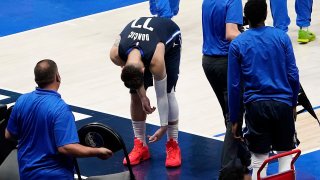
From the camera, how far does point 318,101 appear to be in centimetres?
1111

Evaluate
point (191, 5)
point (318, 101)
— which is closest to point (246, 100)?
point (318, 101)

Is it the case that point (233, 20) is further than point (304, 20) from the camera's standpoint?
No

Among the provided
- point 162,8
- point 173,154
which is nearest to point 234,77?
point 173,154

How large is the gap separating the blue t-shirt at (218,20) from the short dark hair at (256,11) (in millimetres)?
1044

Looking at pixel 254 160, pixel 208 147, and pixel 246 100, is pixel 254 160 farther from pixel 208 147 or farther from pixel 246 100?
pixel 208 147

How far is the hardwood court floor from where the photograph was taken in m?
11.0

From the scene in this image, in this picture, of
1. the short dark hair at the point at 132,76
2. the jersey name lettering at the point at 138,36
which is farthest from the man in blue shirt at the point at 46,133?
the jersey name lettering at the point at 138,36

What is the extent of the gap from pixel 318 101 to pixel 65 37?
5.57 meters

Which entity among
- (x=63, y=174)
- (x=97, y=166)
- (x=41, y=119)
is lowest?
Result: (x=97, y=166)

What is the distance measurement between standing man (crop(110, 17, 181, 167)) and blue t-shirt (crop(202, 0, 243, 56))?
1.11 feet

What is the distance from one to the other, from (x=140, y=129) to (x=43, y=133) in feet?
8.40

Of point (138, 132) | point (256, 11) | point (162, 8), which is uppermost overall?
point (256, 11)

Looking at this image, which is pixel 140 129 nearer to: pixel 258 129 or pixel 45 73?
pixel 258 129

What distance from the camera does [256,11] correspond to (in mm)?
7449
